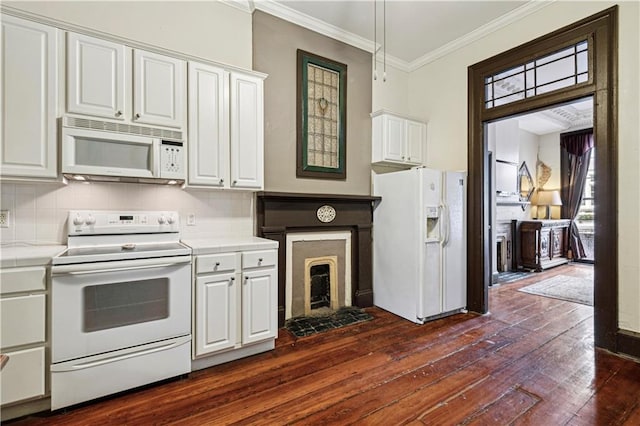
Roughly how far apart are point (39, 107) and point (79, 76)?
33 cm

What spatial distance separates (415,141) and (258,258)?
2.72 meters

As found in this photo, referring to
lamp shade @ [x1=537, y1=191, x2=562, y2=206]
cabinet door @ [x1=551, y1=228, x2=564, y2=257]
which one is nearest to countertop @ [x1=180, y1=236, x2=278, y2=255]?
cabinet door @ [x1=551, y1=228, x2=564, y2=257]

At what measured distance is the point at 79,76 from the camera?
2.09 m

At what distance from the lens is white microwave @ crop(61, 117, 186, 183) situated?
2.05 meters

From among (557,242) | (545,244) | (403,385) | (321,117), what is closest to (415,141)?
(321,117)

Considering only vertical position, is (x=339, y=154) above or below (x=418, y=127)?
below

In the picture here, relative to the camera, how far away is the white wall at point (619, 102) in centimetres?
246

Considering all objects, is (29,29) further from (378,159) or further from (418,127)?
(418,127)

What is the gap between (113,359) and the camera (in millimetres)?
1928

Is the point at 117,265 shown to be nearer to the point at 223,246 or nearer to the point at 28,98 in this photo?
the point at 223,246

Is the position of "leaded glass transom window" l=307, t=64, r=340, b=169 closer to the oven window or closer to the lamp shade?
the oven window

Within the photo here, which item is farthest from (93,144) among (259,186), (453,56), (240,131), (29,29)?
(453,56)

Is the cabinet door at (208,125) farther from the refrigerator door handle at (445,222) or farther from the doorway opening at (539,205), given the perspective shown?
the doorway opening at (539,205)

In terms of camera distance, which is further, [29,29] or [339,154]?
[339,154]
